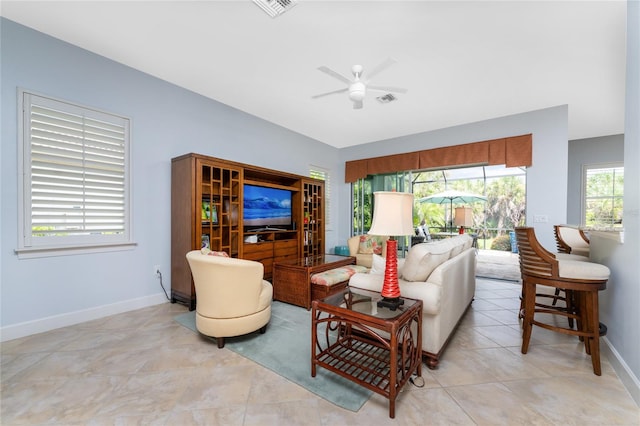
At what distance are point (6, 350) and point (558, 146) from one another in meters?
6.62

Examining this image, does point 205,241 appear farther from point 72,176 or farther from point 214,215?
point 72,176

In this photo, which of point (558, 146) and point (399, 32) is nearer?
point (399, 32)

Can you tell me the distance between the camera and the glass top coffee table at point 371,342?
1457 mm

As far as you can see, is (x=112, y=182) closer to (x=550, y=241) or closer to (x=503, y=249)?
(x=550, y=241)

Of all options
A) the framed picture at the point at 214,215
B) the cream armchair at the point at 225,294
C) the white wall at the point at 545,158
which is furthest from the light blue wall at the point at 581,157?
the framed picture at the point at 214,215

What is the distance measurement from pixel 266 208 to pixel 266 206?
32mm

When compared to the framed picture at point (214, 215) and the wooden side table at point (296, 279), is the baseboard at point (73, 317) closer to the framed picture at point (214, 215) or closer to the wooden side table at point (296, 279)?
the framed picture at point (214, 215)

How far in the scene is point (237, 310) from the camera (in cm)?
216

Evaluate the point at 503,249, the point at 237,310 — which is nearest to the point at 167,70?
the point at 237,310

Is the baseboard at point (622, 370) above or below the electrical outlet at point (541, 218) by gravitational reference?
below

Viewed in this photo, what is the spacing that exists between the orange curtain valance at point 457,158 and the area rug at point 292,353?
143 inches

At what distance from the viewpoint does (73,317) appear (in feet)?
8.47

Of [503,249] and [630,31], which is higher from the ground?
[630,31]

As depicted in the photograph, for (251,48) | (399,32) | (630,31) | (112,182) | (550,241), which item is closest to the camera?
(630,31)
